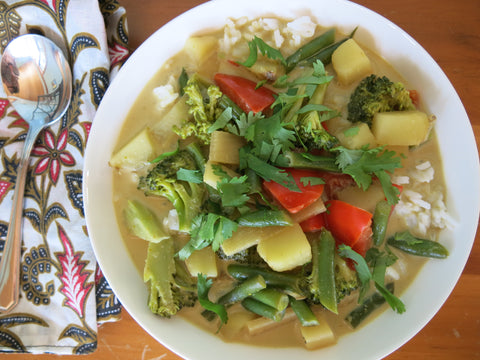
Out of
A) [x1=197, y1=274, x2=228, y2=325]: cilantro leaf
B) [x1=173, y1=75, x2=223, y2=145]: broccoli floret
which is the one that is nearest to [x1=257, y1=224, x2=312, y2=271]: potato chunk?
[x1=197, y1=274, x2=228, y2=325]: cilantro leaf

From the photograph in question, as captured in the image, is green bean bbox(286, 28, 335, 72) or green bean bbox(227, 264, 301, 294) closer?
green bean bbox(227, 264, 301, 294)

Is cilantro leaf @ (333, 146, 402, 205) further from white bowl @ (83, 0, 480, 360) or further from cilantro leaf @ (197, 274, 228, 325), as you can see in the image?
cilantro leaf @ (197, 274, 228, 325)

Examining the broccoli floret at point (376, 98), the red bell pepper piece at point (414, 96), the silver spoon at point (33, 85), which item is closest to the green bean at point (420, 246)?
the broccoli floret at point (376, 98)

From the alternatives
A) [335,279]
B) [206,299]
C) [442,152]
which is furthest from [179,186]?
[442,152]

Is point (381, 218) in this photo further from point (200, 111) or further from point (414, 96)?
point (200, 111)

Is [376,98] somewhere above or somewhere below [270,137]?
above

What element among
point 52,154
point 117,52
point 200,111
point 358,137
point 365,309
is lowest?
point 365,309
